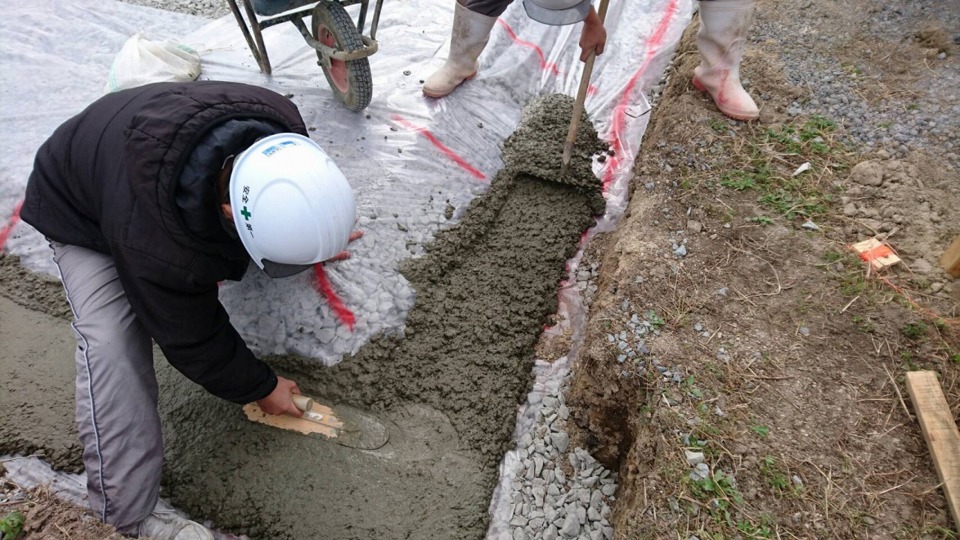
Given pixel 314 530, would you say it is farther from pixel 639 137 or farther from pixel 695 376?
pixel 639 137

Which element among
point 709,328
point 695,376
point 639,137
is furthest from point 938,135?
point 695,376

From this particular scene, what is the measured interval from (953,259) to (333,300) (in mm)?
2625

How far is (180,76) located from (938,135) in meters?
4.05

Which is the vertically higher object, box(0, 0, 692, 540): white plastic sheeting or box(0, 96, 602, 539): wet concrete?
box(0, 0, 692, 540): white plastic sheeting

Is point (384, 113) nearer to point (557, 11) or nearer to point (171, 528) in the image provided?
point (557, 11)

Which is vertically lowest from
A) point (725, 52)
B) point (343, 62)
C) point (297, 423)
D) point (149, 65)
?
point (297, 423)

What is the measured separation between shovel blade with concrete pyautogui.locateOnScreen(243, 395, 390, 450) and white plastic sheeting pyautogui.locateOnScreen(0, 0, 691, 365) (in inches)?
9.1

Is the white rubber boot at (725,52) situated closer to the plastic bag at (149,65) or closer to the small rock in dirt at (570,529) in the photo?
the small rock in dirt at (570,529)

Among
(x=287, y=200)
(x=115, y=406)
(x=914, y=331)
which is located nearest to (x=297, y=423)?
(x=115, y=406)

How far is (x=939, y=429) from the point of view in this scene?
1.75m

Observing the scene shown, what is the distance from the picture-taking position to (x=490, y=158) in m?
3.17

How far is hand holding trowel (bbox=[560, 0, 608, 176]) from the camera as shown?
8.78 ft

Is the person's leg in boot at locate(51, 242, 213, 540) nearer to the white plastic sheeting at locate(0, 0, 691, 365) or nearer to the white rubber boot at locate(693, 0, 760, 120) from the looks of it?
the white plastic sheeting at locate(0, 0, 691, 365)

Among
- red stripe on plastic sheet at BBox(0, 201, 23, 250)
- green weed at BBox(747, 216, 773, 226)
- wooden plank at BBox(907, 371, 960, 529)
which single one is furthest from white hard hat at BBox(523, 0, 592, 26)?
red stripe on plastic sheet at BBox(0, 201, 23, 250)
